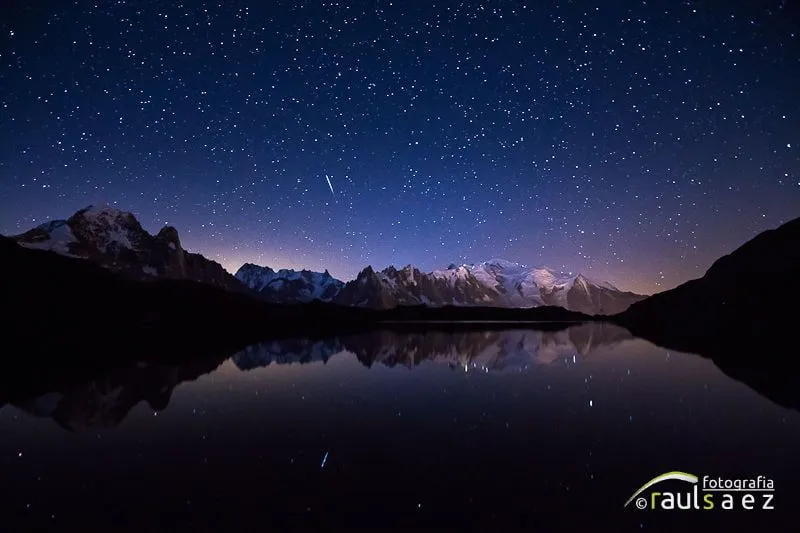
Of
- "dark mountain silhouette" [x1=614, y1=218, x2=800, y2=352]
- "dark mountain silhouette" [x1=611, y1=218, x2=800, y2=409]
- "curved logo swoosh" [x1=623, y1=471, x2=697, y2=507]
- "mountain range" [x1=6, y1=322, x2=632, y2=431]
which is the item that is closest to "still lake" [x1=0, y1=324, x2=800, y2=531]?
"curved logo swoosh" [x1=623, y1=471, x2=697, y2=507]

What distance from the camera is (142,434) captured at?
18.6m

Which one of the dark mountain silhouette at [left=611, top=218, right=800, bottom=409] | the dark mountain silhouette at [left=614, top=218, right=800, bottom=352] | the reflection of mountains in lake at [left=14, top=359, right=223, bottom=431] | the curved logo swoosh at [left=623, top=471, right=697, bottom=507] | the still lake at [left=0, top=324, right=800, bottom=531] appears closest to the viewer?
the still lake at [left=0, top=324, right=800, bottom=531]

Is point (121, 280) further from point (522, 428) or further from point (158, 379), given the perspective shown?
point (522, 428)

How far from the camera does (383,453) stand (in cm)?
1598

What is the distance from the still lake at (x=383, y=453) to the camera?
36.3 ft

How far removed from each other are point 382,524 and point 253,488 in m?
4.94

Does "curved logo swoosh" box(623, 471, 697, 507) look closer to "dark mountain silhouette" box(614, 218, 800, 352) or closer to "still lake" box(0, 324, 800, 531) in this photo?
"still lake" box(0, 324, 800, 531)

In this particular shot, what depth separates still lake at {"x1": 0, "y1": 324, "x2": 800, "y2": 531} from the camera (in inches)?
436

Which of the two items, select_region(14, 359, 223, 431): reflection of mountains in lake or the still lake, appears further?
select_region(14, 359, 223, 431): reflection of mountains in lake

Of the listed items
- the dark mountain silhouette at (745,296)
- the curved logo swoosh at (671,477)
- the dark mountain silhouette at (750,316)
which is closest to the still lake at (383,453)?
the curved logo swoosh at (671,477)

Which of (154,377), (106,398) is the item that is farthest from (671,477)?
(154,377)

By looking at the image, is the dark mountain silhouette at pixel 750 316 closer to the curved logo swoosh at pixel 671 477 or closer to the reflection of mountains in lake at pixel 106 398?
the curved logo swoosh at pixel 671 477

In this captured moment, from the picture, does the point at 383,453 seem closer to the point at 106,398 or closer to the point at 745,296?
the point at 106,398

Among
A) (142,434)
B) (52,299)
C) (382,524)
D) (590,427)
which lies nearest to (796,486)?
(590,427)
